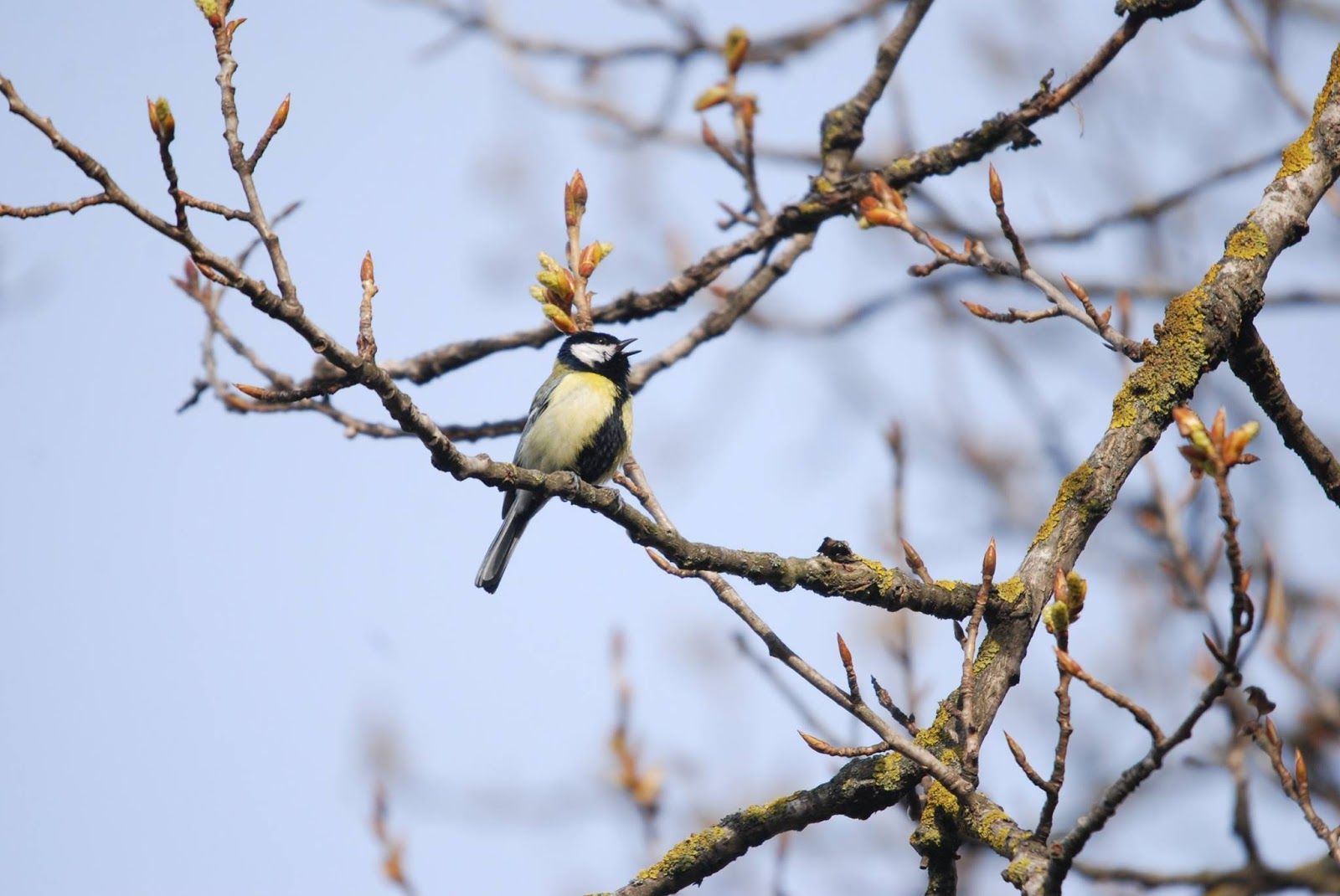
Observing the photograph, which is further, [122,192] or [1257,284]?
[1257,284]

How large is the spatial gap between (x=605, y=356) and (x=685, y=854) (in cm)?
357

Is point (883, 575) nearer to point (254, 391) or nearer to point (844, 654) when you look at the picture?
point (844, 654)

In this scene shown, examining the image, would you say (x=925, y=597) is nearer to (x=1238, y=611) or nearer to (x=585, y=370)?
(x=1238, y=611)

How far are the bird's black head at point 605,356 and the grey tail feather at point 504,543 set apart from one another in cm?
83

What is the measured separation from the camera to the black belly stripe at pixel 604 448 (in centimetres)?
557

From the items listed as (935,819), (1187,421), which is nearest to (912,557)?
(935,819)

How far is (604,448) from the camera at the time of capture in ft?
18.3

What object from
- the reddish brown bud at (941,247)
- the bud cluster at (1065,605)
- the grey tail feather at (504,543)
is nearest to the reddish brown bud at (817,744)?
the bud cluster at (1065,605)

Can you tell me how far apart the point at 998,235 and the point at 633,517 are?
4.81m

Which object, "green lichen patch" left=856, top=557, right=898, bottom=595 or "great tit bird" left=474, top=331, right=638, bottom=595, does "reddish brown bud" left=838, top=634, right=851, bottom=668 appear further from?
"great tit bird" left=474, top=331, right=638, bottom=595

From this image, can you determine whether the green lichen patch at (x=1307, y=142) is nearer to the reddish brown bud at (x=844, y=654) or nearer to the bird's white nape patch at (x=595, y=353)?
the reddish brown bud at (x=844, y=654)

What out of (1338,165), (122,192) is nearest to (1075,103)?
(1338,165)

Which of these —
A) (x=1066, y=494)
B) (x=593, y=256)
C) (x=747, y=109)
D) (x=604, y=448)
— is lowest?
(x=1066, y=494)

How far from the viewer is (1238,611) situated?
5.81 ft
